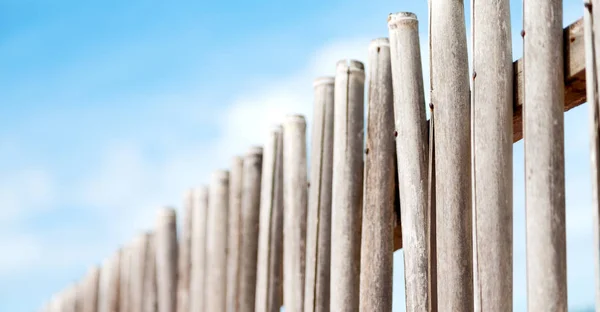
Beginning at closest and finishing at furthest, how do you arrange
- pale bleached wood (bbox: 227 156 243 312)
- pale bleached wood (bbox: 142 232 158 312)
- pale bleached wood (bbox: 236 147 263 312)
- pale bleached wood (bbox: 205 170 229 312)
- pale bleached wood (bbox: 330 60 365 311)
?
1. pale bleached wood (bbox: 330 60 365 311)
2. pale bleached wood (bbox: 236 147 263 312)
3. pale bleached wood (bbox: 227 156 243 312)
4. pale bleached wood (bbox: 205 170 229 312)
5. pale bleached wood (bbox: 142 232 158 312)

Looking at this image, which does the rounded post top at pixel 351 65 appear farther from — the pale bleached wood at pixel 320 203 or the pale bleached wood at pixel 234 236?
the pale bleached wood at pixel 234 236

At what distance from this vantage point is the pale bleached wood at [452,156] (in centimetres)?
251

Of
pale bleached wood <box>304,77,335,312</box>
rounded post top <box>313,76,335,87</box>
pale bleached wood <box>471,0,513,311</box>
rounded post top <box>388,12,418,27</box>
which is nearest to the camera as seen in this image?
pale bleached wood <box>471,0,513,311</box>

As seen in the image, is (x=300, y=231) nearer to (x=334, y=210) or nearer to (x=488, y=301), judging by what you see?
(x=334, y=210)

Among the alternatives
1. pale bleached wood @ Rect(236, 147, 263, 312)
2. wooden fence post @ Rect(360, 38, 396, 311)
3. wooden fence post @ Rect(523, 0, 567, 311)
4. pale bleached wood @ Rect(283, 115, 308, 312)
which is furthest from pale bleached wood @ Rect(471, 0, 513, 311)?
Answer: pale bleached wood @ Rect(236, 147, 263, 312)

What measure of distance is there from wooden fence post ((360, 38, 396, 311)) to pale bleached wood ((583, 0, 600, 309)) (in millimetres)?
898

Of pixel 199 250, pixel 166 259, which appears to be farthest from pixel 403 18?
pixel 166 259

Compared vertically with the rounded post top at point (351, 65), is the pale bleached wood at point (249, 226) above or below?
below

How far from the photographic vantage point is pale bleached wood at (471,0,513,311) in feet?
7.79

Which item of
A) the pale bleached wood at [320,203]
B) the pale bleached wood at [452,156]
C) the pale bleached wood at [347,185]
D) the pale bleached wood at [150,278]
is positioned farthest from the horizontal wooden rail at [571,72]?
the pale bleached wood at [150,278]

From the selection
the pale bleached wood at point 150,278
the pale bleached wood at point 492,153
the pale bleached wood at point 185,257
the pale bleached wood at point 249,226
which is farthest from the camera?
the pale bleached wood at point 150,278

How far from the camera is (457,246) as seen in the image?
8.25 feet

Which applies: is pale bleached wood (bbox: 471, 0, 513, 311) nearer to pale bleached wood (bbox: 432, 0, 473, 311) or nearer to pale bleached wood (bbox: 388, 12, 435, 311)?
pale bleached wood (bbox: 432, 0, 473, 311)

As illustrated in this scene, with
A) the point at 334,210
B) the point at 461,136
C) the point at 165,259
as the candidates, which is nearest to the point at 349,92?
the point at 334,210
